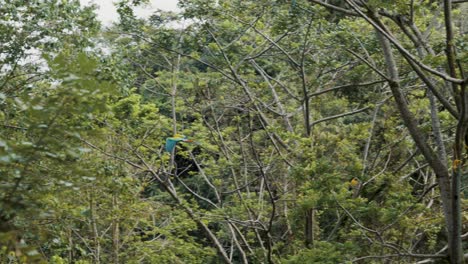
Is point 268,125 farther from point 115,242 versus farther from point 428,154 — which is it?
point 428,154

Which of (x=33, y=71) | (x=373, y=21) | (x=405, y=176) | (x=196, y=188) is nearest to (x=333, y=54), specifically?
(x=405, y=176)

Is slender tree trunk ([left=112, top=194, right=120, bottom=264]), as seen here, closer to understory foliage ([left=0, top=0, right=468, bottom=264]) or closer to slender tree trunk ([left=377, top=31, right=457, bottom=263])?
understory foliage ([left=0, top=0, right=468, bottom=264])

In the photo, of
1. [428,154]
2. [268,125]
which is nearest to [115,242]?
[268,125]

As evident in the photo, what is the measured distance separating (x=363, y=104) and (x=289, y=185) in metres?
1.42

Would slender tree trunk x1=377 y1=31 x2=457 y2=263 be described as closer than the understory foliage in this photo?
Yes

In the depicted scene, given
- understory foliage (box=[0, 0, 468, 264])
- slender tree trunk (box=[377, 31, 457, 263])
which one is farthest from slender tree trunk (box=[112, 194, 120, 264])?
slender tree trunk (box=[377, 31, 457, 263])

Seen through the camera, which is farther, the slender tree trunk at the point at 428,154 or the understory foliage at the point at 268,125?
the understory foliage at the point at 268,125

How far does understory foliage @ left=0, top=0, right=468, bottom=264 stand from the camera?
5227mm

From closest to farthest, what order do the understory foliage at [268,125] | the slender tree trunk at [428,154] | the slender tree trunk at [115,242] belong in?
the slender tree trunk at [428,154], the understory foliage at [268,125], the slender tree trunk at [115,242]

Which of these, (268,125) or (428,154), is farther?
(268,125)

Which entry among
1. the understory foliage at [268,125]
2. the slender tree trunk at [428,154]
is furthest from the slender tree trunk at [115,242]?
the slender tree trunk at [428,154]

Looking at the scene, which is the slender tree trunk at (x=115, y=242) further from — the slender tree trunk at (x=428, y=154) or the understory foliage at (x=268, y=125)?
the slender tree trunk at (x=428, y=154)

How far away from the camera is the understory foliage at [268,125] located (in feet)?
17.1

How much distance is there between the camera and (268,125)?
7145 millimetres
